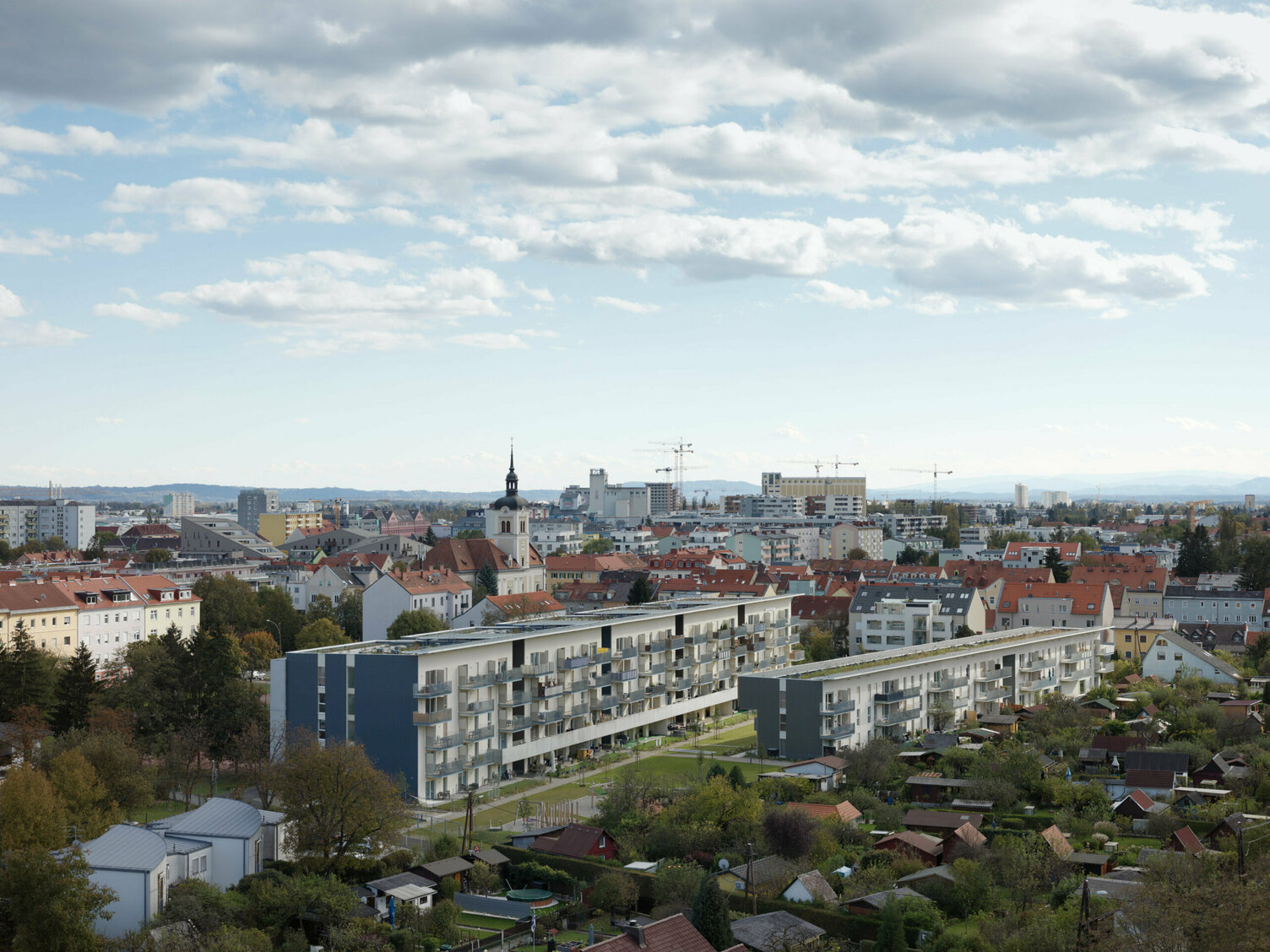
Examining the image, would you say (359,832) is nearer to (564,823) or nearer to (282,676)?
(564,823)

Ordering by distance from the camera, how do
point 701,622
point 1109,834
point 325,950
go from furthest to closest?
point 701,622
point 1109,834
point 325,950

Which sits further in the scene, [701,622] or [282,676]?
[701,622]

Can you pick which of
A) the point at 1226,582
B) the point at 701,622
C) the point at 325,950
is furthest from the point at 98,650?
the point at 1226,582

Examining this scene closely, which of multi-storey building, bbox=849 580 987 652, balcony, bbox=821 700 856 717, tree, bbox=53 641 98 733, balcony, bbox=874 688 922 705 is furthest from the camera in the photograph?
multi-storey building, bbox=849 580 987 652

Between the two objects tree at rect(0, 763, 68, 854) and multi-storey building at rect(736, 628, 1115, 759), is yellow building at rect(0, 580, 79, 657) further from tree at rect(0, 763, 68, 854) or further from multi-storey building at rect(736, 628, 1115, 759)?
multi-storey building at rect(736, 628, 1115, 759)

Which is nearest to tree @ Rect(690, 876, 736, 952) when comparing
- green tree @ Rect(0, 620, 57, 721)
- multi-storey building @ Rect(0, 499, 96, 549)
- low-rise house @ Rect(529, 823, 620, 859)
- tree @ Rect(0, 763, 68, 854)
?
low-rise house @ Rect(529, 823, 620, 859)

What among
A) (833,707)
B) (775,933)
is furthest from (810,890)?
(833,707)

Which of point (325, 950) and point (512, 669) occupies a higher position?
point (512, 669)
